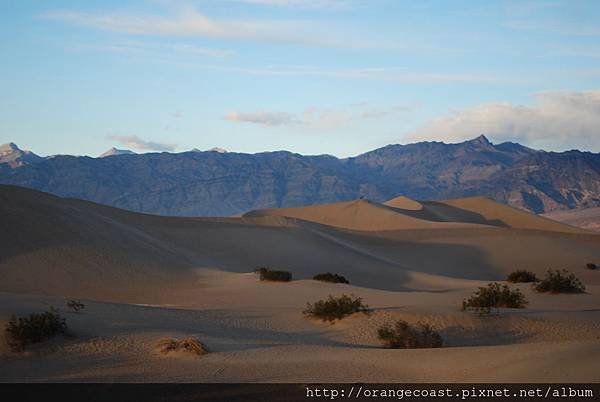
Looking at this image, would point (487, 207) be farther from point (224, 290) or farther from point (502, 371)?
point (502, 371)

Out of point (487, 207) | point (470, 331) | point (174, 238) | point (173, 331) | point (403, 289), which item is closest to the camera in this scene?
point (173, 331)

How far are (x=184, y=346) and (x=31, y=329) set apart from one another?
2574mm

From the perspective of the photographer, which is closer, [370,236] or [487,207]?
[370,236]

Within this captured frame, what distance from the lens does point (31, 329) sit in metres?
Result: 12.2

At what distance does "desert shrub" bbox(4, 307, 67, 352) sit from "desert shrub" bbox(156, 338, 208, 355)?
1864mm

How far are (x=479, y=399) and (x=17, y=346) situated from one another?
750 centimetres

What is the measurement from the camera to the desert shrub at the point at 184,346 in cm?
1203

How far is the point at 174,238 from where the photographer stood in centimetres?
4294

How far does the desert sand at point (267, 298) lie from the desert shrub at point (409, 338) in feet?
1.76

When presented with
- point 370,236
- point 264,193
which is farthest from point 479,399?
point 264,193

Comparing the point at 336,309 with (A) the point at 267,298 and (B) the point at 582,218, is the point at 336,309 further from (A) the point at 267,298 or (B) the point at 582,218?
(B) the point at 582,218
